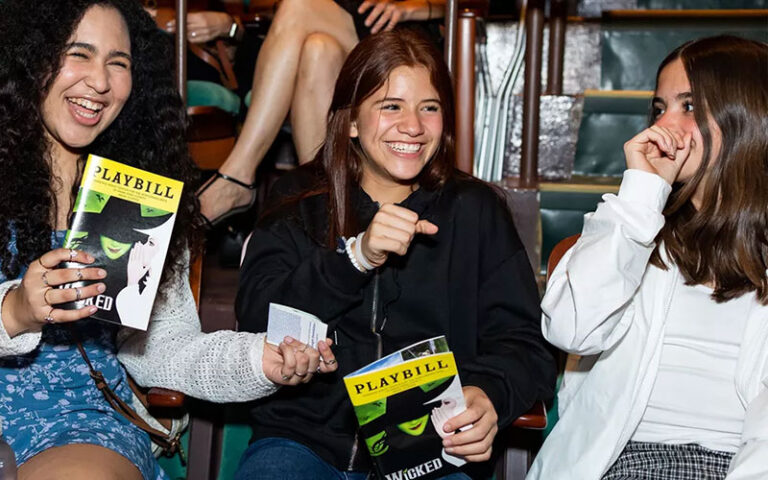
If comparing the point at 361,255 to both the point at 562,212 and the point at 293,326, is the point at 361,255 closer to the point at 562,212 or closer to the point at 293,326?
the point at 293,326

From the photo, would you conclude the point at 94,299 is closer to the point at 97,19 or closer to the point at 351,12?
the point at 97,19

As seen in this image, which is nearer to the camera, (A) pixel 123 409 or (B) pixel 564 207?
(A) pixel 123 409

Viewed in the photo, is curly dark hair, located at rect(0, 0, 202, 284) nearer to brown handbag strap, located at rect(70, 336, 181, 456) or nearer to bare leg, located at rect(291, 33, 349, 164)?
brown handbag strap, located at rect(70, 336, 181, 456)

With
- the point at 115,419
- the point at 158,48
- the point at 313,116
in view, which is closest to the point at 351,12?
the point at 313,116

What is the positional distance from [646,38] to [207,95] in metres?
2.00

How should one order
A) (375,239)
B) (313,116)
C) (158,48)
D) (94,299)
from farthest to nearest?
(313,116) → (158,48) → (375,239) → (94,299)

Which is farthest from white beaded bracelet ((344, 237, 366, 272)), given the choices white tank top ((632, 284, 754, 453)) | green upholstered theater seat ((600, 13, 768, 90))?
green upholstered theater seat ((600, 13, 768, 90))

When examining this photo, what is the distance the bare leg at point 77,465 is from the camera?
174cm

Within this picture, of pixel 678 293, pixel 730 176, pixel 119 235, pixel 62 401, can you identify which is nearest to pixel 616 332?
pixel 678 293

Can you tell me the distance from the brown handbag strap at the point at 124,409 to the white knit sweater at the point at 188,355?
86mm

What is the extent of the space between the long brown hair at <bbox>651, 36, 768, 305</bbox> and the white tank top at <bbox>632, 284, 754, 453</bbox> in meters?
0.04

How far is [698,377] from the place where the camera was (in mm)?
1966

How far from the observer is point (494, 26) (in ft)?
13.8

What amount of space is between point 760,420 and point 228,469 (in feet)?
4.34
